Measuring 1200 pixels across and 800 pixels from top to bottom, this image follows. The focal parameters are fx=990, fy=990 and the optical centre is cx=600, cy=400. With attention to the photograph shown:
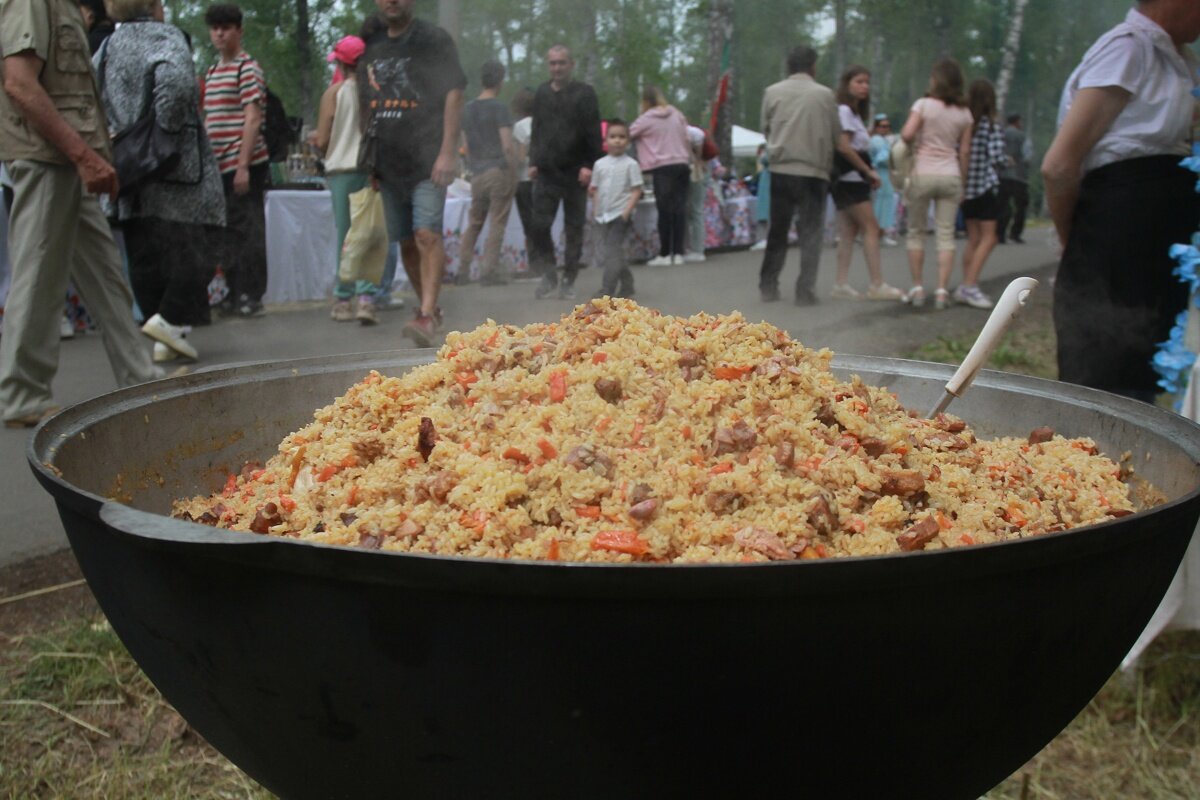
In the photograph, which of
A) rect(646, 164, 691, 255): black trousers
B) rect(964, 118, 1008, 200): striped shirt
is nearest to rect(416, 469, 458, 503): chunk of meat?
rect(964, 118, 1008, 200): striped shirt

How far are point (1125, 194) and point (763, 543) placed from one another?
7.76 feet

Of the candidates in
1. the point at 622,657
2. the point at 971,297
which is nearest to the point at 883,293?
the point at 971,297

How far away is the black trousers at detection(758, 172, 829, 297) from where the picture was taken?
7.84 m

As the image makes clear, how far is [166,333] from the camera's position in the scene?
5598 mm

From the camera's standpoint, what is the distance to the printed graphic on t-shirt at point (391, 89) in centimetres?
553

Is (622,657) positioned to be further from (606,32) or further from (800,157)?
(800,157)

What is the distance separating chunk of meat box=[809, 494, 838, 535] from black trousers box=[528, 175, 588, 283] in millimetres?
6996

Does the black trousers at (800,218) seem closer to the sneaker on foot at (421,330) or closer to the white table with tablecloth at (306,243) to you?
the white table with tablecloth at (306,243)

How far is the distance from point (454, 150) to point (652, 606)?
5.14 metres

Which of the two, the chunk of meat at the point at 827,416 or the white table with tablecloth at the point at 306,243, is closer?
the chunk of meat at the point at 827,416

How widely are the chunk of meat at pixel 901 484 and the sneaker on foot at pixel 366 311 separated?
5930 mm

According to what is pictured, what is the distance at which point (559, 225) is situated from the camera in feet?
36.1

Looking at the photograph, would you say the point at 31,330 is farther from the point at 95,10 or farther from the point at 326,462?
the point at 326,462

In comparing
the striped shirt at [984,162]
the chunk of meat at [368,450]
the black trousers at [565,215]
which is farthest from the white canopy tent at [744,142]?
the chunk of meat at [368,450]
